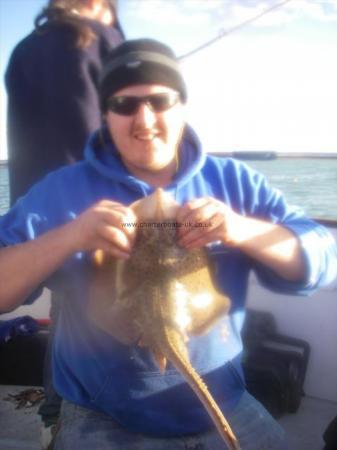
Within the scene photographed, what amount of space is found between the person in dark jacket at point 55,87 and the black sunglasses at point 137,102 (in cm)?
94

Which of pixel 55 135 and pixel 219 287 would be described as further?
pixel 55 135

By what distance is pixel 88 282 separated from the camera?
2.20 metres

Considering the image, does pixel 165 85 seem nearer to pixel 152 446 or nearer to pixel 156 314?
pixel 156 314

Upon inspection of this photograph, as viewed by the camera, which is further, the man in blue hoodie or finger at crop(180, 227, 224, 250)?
the man in blue hoodie

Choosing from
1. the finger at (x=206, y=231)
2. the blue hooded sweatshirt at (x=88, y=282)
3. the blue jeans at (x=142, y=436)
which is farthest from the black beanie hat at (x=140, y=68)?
the blue jeans at (x=142, y=436)

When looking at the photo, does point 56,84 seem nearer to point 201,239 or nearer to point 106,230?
point 106,230

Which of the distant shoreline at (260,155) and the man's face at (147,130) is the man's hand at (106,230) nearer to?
the man's face at (147,130)

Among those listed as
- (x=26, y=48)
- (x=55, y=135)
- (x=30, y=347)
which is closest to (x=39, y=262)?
(x=55, y=135)

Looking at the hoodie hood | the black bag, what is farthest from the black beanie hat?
the black bag

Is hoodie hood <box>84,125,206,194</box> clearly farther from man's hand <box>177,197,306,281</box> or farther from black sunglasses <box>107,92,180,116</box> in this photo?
man's hand <box>177,197,306,281</box>

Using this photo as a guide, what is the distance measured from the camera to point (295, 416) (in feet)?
13.1

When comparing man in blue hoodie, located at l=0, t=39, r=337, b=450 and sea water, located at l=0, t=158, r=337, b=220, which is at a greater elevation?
man in blue hoodie, located at l=0, t=39, r=337, b=450

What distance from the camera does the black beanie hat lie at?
2.17 meters

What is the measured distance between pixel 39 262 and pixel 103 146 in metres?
0.83
